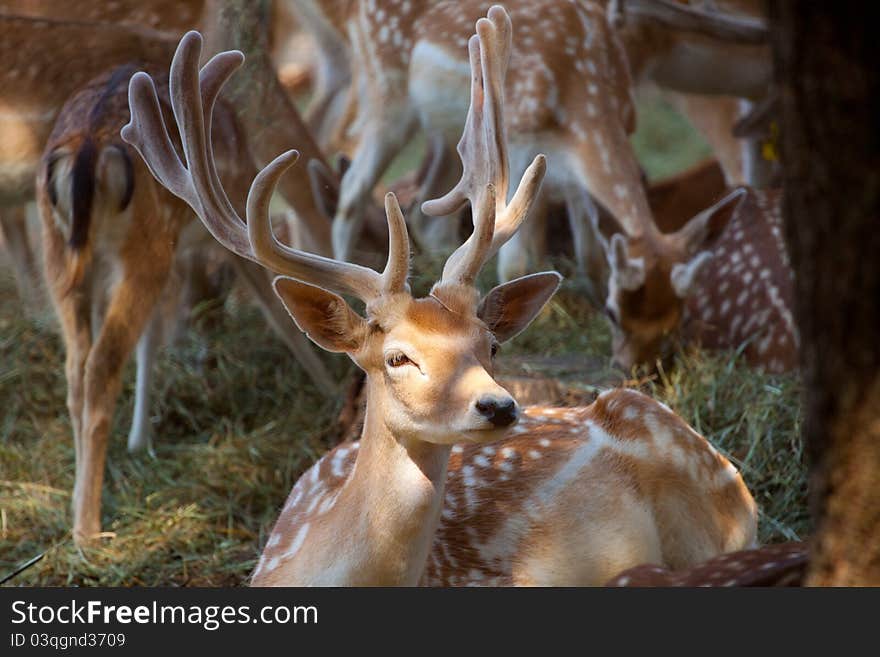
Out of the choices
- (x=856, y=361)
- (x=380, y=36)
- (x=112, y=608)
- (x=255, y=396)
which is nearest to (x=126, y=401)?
(x=255, y=396)

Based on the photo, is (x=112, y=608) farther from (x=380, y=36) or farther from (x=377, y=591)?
(x=380, y=36)

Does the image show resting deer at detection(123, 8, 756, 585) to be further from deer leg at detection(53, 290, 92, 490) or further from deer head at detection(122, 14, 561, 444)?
deer leg at detection(53, 290, 92, 490)

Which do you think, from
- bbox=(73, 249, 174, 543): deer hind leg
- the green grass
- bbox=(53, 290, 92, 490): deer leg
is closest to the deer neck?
the green grass

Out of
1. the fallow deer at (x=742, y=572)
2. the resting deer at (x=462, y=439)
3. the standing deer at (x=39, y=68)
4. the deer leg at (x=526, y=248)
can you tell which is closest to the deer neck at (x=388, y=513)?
the resting deer at (x=462, y=439)

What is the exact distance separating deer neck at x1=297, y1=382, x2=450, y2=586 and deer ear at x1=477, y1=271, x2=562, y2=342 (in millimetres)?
319

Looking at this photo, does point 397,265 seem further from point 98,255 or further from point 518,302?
point 98,255

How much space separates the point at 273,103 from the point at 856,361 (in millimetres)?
3616

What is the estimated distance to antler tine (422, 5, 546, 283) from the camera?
304 cm

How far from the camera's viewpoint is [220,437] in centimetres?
476

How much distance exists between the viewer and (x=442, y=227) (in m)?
5.87

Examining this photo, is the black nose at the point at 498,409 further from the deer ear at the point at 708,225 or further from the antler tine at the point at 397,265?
the deer ear at the point at 708,225

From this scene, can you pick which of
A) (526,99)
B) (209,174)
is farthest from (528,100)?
(209,174)

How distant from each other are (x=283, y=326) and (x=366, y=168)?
767 mm

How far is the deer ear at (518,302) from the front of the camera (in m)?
2.96
